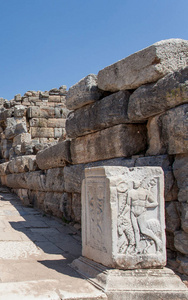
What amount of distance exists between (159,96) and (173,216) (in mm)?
1437

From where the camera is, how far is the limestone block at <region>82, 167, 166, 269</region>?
3.21m

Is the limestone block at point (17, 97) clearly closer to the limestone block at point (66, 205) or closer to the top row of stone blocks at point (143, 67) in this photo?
the limestone block at point (66, 205)

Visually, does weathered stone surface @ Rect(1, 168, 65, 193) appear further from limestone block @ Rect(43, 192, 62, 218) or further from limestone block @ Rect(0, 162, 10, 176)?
limestone block @ Rect(0, 162, 10, 176)

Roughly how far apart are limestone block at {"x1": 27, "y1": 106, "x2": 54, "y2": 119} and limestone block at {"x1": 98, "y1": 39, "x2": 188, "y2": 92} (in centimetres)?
788

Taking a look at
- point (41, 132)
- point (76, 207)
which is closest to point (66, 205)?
point (76, 207)

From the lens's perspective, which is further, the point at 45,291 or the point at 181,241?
the point at 181,241

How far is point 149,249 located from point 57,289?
3.17 feet

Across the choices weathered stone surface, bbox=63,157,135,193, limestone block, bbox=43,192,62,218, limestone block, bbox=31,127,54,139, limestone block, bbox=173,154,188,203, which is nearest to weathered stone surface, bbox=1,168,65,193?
limestone block, bbox=43,192,62,218

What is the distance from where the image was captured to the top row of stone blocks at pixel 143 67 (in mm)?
4164

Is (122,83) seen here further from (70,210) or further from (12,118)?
(12,118)

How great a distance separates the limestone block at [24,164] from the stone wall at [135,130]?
1.33m

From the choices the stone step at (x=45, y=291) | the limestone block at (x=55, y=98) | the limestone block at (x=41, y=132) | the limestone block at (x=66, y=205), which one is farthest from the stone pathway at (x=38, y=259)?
the limestone block at (x=55, y=98)

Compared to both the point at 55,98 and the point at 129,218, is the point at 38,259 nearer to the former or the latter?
the point at 129,218

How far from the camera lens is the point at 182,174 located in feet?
12.2
